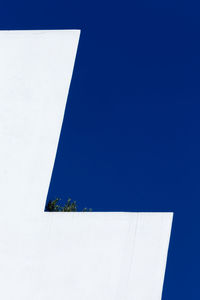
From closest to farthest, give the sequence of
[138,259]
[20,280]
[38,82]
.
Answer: [20,280]
[138,259]
[38,82]

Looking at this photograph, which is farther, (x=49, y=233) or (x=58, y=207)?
(x=58, y=207)

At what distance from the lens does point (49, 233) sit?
686 cm

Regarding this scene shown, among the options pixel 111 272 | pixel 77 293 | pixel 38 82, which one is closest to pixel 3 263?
pixel 77 293

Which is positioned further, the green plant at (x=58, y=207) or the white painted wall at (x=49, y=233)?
the green plant at (x=58, y=207)

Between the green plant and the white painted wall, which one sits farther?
the green plant

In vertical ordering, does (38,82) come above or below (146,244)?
above

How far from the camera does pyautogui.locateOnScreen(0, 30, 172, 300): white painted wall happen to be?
21.7 feet

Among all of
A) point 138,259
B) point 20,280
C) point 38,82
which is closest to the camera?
point 20,280

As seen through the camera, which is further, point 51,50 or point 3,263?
point 51,50

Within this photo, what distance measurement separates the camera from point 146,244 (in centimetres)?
707

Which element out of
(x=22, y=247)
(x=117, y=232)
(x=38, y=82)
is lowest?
(x=22, y=247)

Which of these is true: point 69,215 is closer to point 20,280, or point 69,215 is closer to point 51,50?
point 20,280

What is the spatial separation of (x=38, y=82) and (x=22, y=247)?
2710mm

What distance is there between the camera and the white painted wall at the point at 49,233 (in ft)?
21.7
